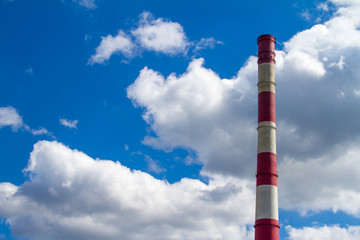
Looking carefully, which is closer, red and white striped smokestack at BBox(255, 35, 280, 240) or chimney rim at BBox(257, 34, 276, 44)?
red and white striped smokestack at BBox(255, 35, 280, 240)

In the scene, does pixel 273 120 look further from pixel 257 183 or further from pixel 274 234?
pixel 274 234

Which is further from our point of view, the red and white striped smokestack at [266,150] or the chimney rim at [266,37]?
the chimney rim at [266,37]

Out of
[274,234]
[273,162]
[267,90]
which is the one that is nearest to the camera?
[274,234]

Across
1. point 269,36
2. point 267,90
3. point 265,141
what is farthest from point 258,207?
point 269,36

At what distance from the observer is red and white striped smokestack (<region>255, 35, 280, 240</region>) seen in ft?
93.8

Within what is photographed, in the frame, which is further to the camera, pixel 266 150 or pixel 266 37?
pixel 266 37

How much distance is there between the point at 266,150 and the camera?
30.5 metres

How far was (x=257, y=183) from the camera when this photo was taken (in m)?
29.9

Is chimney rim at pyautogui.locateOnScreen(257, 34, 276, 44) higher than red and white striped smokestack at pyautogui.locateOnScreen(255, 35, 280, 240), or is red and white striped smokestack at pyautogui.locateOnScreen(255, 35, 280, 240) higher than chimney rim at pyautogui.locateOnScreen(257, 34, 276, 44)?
chimney rim at pyautogui.locateOnScreen(257, 34, 276, 44)

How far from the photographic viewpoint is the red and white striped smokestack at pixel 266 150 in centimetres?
2859

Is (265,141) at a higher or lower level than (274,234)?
higher

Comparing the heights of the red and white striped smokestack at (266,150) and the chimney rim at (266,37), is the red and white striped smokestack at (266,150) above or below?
below

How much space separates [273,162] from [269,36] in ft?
35.1

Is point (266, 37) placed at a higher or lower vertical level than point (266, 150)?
higher
